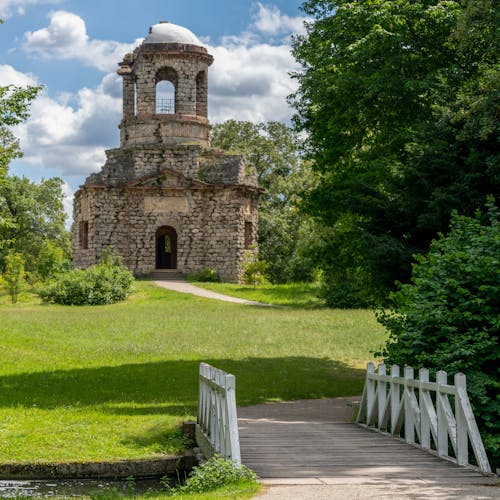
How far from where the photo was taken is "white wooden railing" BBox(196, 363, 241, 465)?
9391mm

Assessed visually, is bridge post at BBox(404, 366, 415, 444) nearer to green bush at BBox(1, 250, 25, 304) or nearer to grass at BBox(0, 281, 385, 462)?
grass at BBox(0, 281, 385, 462)

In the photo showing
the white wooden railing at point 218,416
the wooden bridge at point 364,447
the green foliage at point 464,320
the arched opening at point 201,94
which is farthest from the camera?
the arched opening at point 201,94

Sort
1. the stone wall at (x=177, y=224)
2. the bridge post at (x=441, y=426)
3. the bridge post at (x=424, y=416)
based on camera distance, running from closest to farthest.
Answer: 1. the bridge post at (x=441, y=426)
2. the bridge post at (x=424, y=416)
3. the stone wall at (x=177, y=224)

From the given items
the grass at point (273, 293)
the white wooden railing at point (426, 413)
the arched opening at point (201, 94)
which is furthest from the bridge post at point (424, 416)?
the arched opening at point (201, 94)

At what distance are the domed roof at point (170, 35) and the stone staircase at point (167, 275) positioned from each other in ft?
40.1

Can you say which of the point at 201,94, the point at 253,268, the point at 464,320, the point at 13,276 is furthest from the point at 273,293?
the point at 464,320

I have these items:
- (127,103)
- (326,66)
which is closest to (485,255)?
(326,66)

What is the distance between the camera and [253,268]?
44031mm

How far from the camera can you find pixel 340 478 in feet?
28.5

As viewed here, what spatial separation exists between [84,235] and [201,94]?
10116 mm

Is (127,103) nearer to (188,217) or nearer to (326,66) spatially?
(188,217)

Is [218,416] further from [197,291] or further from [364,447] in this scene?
[197,291]

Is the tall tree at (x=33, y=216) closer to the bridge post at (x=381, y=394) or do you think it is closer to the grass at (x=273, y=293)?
the grass at (x=273, y=293)

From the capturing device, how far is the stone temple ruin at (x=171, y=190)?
148 ft
